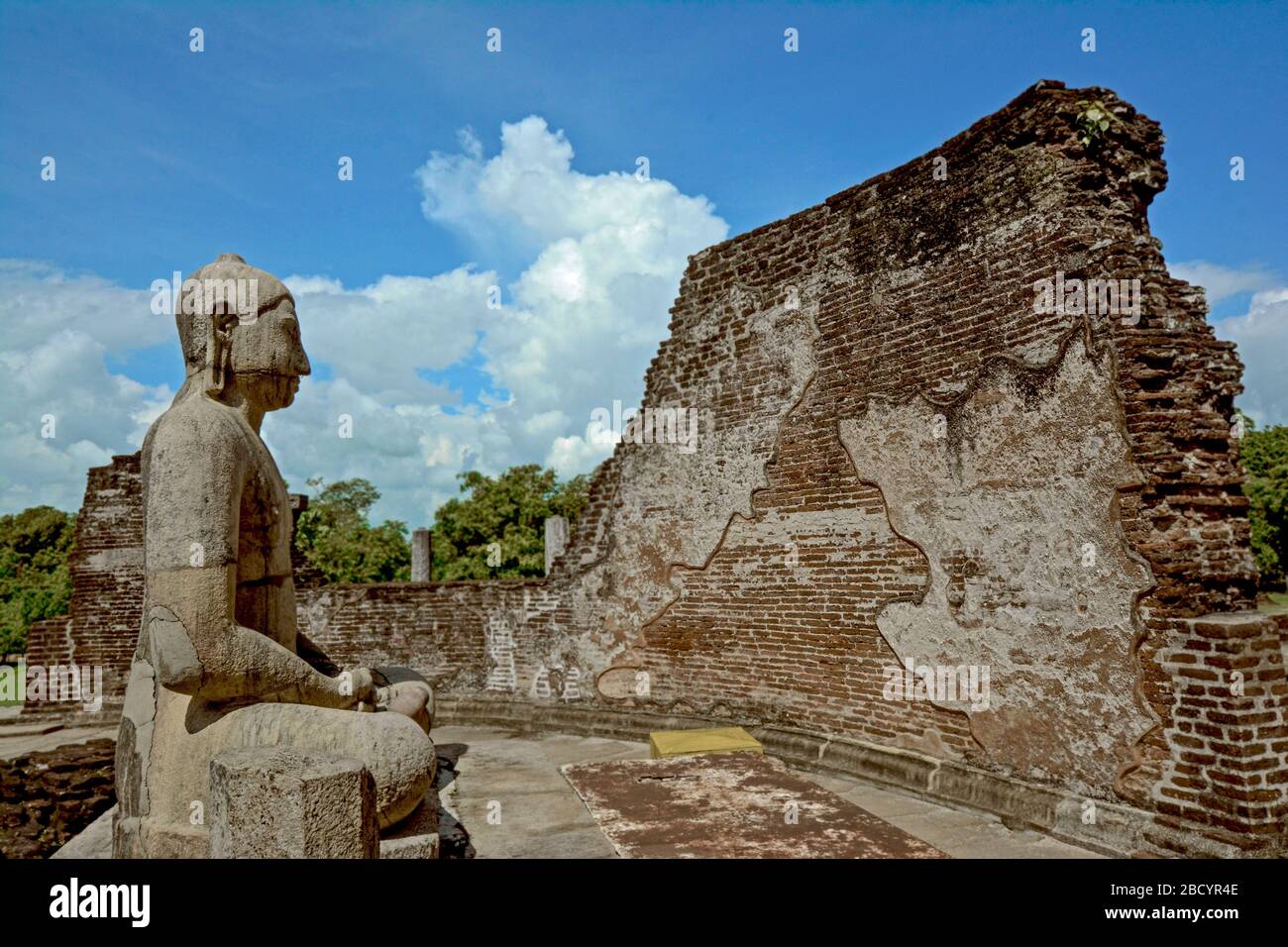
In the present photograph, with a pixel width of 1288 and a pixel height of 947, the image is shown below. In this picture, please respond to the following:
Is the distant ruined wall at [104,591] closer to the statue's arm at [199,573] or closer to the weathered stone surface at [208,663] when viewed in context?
the weathered stone surface at [208,663]

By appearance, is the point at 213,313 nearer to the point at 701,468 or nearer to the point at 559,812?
the point at 559,812

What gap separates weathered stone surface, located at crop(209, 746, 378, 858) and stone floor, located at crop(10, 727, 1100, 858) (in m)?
1.30

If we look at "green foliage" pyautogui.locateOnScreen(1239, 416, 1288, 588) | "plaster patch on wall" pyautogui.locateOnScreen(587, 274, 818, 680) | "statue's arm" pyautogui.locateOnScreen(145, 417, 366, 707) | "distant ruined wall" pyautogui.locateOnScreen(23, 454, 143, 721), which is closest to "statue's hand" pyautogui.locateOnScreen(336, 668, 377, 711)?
"statue's arm" pyautogui.locateOnScreen(145, 417, 366, 707)

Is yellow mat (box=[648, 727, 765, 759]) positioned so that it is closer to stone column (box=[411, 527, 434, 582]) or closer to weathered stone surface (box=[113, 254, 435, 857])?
weathered stone surface (box=[113, 254, 435, 857])

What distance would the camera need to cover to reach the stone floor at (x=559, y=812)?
15.6ft

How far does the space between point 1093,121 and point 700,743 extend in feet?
14.6

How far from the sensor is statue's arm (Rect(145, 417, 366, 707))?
110 inches

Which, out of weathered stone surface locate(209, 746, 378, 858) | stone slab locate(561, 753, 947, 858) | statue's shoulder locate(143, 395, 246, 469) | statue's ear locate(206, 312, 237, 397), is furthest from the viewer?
statue's ear locate(206, 312, 237, 397)

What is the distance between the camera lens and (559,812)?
18.1 feet

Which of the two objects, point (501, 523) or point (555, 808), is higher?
point (501, 523)

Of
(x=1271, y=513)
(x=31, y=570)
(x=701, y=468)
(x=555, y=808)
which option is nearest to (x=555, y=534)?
(x=701, y=468)

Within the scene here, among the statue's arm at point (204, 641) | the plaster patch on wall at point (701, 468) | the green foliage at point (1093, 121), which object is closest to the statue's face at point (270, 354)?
the statue's arm at point (204, 641)

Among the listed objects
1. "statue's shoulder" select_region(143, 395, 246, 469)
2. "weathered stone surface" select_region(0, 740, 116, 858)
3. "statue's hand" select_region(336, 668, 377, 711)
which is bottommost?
"weathered stone surface" select_region(0, 740, 116, 858)

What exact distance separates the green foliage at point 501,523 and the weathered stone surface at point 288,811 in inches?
806
